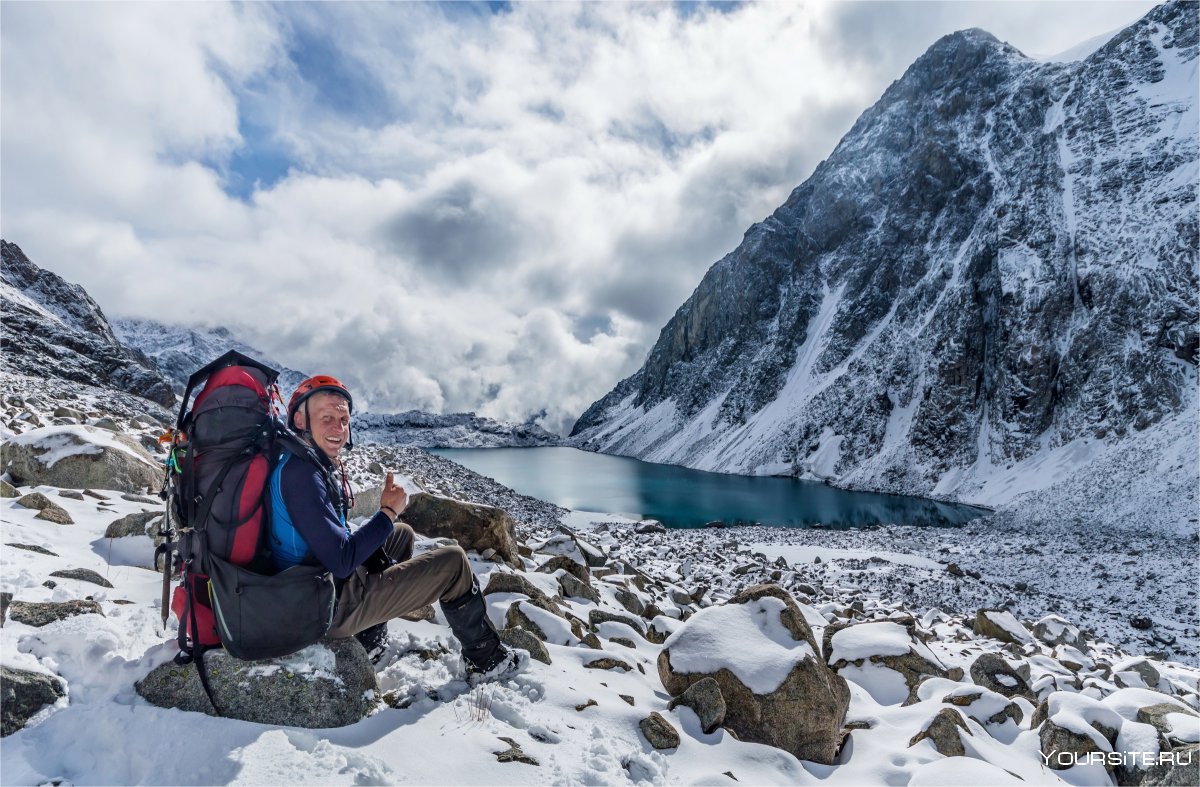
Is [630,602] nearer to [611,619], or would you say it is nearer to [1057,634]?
[611,619]

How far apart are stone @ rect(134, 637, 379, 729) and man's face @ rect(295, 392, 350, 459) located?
1550 mm

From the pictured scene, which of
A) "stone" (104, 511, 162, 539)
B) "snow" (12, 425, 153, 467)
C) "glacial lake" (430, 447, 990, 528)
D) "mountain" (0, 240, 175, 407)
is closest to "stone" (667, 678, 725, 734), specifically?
"stone" (104, 511, 162, 539)

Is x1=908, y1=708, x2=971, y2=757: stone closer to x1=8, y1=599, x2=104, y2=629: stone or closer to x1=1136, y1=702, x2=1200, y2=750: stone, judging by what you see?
x1=1136, y1=702, x2=1200, y2=750: stone

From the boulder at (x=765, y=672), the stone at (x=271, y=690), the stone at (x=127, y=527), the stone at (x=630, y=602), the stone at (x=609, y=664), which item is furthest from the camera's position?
the stone at (x=630, y=602)

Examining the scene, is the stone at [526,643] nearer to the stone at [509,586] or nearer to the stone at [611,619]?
the stone at [509,586]

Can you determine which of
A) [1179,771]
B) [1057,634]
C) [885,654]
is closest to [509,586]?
[885,654]

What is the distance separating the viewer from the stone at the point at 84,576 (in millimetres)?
5227

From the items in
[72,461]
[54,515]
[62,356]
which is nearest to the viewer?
[54,515]

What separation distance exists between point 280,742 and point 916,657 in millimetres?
8674

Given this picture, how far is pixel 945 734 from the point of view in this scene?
5797 millimetres

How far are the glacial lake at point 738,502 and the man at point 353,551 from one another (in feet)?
122

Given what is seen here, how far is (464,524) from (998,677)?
970cm

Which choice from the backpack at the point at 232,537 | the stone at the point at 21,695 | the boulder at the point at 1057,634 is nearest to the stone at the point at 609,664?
the backpack at the point at 232,537

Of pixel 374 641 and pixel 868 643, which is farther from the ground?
pixel 374 641
